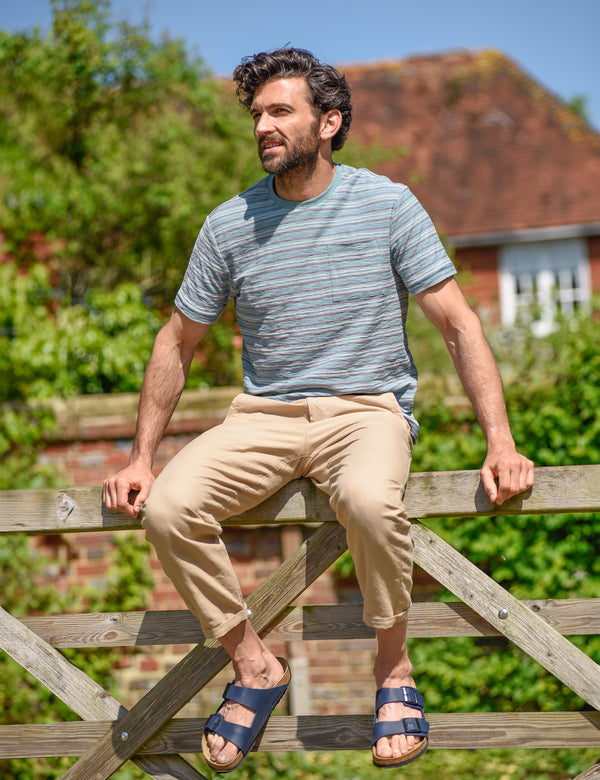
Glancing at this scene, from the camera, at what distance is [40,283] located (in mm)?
6547

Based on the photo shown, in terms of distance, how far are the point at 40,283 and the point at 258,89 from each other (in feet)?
14.1

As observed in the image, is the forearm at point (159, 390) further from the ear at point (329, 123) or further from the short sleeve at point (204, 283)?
the ear at point (329, 123)

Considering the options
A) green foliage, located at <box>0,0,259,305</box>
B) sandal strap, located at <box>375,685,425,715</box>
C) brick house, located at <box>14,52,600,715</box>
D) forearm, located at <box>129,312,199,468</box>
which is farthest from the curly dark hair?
brick house, located at <box>14,52,600,715</box>

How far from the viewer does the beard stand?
2561 mm

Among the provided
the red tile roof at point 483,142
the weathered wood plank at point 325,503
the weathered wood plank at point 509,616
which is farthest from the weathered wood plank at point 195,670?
the red tile roof at point 483,142

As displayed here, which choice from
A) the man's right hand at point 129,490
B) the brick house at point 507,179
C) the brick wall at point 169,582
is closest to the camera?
the man's right hand at point 129,490

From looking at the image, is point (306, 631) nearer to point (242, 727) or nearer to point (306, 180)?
point (242, 727)

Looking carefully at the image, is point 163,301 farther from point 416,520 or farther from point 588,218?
point 588,218

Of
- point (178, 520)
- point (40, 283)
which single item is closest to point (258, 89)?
point (178, 520)

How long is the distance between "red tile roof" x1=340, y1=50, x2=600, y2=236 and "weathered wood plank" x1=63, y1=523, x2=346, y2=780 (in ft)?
33.5

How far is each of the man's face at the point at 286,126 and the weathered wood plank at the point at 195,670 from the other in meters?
1.09

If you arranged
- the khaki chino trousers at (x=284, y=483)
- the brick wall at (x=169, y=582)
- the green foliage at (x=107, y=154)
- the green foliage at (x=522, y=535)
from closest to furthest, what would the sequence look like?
the khaki chino trousers at (x=284, y=483) < the green foliage at (x=522, y=535) < the brick wall at (x=169, y=582) < the green foliage at (x=107, y=154)

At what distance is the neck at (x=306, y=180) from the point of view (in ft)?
8.51

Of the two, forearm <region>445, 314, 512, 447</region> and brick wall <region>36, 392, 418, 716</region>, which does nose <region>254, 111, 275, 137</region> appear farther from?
brick wall <region>36, 392, 418, 716</region>
